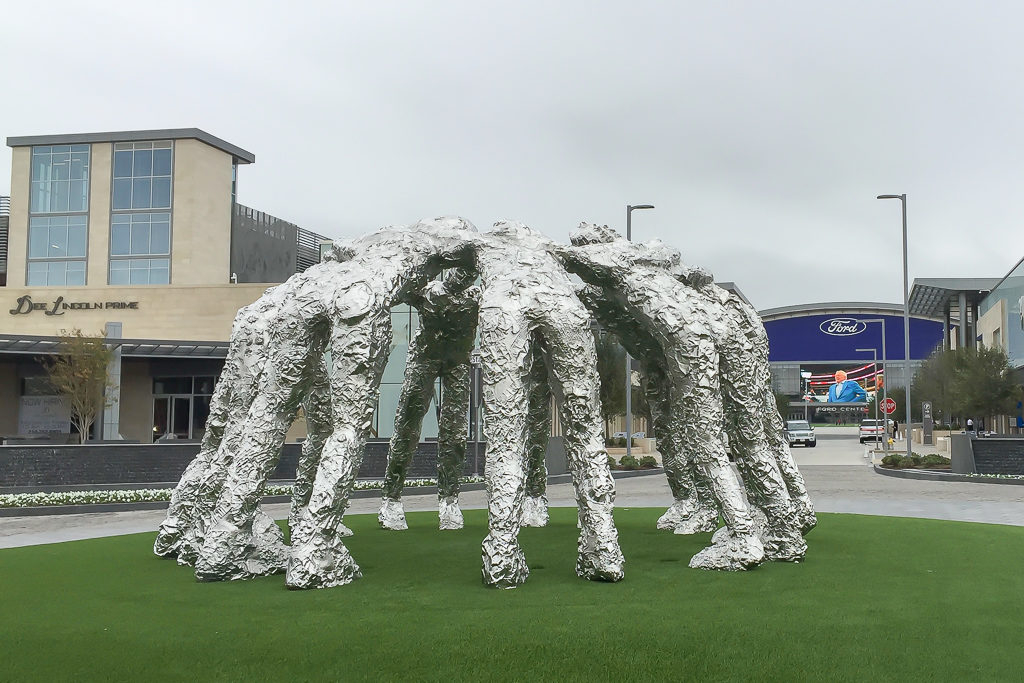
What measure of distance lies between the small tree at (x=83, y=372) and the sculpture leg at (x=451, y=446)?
912 inches

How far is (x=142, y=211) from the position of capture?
43062 millimetres

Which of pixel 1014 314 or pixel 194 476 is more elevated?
pixel 1014 314

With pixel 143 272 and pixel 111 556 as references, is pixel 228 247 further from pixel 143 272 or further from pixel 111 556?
pixel 111 556

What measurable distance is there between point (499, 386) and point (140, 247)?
39.6 metres

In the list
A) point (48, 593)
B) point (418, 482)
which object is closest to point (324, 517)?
point (48, 593)

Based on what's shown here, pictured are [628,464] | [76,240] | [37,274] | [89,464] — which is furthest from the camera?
[37,274]

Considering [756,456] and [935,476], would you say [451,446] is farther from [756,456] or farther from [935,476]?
[935,476]

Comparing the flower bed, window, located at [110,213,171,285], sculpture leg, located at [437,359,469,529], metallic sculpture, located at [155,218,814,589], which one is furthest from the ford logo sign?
metallic sculpture, located at [155,218,814,589]

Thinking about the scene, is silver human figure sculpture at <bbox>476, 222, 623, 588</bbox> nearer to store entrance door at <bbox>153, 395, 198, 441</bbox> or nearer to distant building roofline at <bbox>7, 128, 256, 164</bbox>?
store entrance door at <bbox>153, 395, 198, 441</bbox>

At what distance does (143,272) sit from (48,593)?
38333 mm

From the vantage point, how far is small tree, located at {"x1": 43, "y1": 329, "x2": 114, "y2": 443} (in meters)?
31.5

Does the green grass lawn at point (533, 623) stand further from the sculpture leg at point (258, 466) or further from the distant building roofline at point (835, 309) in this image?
the distant building roofline at point (835, 309)

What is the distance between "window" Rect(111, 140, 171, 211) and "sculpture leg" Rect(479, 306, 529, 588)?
38.6 meters

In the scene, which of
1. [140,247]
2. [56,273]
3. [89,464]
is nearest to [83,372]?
[89,464]
